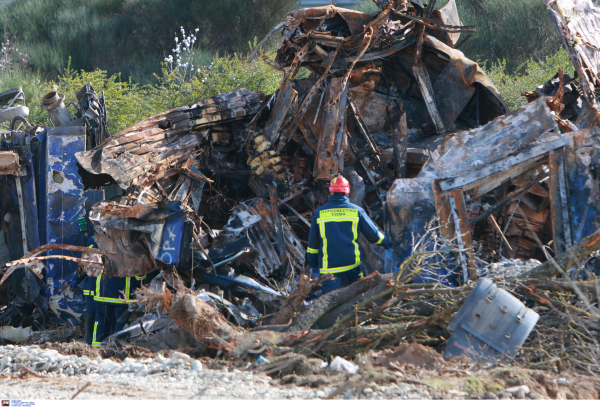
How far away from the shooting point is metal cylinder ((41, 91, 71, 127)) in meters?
7.20

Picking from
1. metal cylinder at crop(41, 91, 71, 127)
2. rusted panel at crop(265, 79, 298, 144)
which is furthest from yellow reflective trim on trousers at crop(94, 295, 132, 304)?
metal cylinder at crop(41, 91, 71, 127)

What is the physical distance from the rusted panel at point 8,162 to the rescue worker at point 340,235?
4.09 m

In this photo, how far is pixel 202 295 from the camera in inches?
197

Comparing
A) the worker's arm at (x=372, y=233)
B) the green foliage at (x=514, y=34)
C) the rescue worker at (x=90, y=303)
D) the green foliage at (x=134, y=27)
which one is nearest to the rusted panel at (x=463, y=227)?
the worker's arm at (x=372, y=233)

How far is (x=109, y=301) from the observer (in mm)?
5531

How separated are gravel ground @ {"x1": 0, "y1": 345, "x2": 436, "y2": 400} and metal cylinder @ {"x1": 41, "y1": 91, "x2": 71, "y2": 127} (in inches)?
151

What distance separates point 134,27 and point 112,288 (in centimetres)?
1837

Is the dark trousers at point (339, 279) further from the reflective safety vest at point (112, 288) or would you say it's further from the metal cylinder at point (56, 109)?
the metal cylinder at point (56, 109)

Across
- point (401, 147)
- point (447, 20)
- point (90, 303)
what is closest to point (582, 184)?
point (401, 147)

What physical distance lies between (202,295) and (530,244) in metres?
3.58

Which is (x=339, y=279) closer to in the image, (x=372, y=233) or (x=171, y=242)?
(x=372, y=233)

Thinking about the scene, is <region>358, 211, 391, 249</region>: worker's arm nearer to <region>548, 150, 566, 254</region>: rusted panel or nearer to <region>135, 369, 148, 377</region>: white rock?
<region>548, 150, 566, 254</region>: rusted panel

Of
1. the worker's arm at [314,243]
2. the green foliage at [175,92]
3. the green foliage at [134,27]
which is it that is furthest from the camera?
the green foliage at [134,27]

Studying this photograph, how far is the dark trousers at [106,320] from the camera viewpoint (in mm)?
5586
